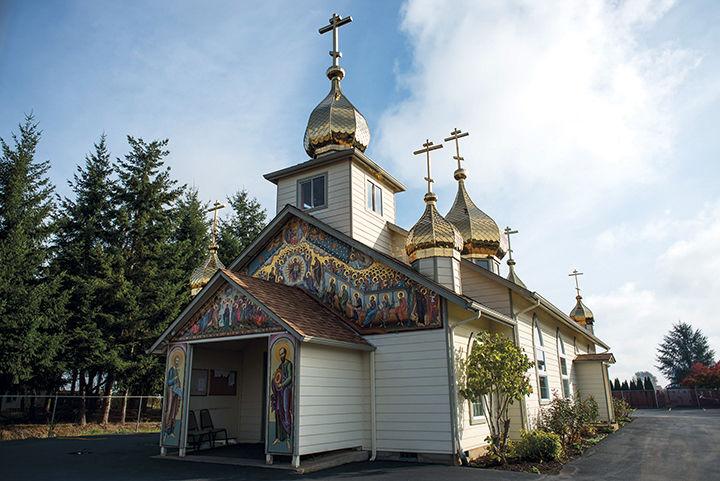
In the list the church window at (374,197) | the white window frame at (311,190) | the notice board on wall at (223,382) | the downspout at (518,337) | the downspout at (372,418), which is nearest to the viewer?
the downspout at (372,418)

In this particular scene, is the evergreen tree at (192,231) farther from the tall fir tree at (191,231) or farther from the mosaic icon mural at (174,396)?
the mosaic icon mural at (174,396)

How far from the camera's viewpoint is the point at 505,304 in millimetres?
15531

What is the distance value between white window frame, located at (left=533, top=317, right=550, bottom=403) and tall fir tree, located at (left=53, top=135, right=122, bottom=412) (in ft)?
58.1

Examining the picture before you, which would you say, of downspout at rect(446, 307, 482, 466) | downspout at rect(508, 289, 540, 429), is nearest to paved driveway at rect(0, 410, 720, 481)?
downspout at rect(446, 307, 482, 466)

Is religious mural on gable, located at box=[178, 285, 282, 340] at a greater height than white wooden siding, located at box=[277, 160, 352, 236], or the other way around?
white wooden siding, located at box=[277, 160, 352, 236]

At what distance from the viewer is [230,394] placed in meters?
15.7

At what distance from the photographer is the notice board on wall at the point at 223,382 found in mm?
15094

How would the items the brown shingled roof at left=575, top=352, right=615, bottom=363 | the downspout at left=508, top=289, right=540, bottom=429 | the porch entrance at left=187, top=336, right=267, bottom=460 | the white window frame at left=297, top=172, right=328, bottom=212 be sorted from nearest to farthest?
the porch entrance at left=187, top=336, right=267, bottom=460
the downspout at left=508, top=289, right=540, bottom=429
the white window frame at left=297, top=172, right=328, bottom=212
the brown shingled roof at left=575, top=352, right=615, bottom=363

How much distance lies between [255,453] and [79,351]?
14.3m

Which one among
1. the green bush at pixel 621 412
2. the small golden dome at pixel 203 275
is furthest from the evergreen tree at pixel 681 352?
the small golden dome at pixel 203 275

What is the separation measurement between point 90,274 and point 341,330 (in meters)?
17.2

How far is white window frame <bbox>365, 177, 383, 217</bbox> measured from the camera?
55.9 feet

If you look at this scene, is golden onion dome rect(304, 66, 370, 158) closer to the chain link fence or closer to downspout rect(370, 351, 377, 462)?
downspout rect(370, 351, 377, 462)

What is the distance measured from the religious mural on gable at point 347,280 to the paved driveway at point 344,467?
134 inches
